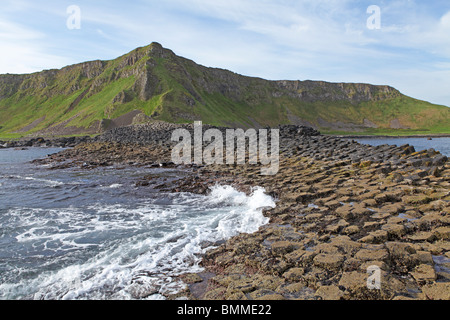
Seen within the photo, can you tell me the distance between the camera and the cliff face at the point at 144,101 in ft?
381

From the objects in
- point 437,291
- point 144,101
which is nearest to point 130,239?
point 437,291

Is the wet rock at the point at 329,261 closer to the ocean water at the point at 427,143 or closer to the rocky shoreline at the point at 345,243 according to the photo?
the rocky shoreline at the point at 345,243

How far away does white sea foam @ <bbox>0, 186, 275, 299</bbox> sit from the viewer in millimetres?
7910

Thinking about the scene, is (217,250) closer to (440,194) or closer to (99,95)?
(440,194)

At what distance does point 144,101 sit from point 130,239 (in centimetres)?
11970

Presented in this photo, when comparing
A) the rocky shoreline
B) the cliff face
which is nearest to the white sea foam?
the rocky shoreline

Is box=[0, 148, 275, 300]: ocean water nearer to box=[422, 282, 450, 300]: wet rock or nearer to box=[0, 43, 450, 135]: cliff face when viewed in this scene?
box=[422, 282, 450, 300]: wet rock

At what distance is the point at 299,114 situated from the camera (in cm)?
19725

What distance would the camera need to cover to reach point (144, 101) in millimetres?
123500

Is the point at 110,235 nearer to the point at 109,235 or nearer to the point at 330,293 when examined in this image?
the point at 109,235

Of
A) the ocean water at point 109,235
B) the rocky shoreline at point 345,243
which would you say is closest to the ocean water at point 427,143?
the rocky shoreline at point 345,243

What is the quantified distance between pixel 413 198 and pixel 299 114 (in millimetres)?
192449

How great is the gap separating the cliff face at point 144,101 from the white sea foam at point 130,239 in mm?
87103

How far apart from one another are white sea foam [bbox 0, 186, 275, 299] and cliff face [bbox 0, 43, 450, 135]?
286ft
